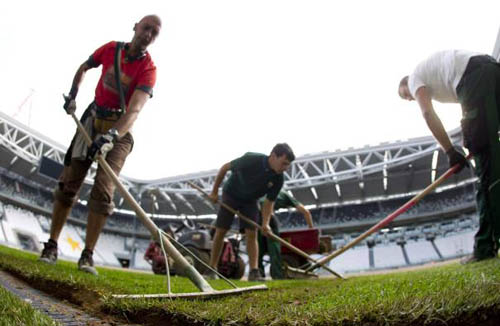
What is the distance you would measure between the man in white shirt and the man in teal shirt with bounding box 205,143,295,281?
1955mm

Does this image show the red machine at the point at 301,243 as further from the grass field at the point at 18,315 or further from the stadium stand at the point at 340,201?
the stadium stand at the point at 340,201

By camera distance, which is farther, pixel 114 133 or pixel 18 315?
pixel 114 133

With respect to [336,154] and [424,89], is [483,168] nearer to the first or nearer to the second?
[424,89]

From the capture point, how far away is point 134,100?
135 inches

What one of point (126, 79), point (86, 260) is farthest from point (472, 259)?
point (126, 79)

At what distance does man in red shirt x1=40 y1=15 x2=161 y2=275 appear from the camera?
3379mm

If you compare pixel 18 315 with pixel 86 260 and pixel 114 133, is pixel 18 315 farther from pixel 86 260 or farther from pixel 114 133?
pixel 86 260

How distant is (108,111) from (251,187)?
7.30 ft

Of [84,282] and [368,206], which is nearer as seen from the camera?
[84,282]

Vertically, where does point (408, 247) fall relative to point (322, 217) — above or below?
below

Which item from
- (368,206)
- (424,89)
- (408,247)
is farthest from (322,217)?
(424,89)

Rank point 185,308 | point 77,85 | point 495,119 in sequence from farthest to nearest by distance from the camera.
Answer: point 77,85 < point 495,119 < point 185,308

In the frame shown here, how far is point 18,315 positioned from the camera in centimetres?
127

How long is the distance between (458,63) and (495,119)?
565 mm
